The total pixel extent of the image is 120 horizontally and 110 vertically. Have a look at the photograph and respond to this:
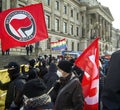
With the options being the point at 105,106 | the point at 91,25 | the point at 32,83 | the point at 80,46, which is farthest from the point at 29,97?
the point at 91,25

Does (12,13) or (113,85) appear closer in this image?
(113,85)

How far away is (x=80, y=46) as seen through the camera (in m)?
61.1

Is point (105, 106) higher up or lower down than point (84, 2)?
lower down

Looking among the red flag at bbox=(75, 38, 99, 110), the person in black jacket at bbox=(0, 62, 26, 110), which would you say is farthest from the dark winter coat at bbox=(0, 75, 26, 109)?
the red flag at bbox=(75, 38, 99, 110)

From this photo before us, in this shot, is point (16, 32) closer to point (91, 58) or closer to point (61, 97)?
point (91, 58)

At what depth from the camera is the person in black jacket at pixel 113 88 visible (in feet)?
6.75

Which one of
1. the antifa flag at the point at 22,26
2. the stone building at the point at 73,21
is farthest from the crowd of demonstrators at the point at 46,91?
the stone building at the point at 73,21

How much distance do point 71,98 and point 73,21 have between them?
5379 centimetres

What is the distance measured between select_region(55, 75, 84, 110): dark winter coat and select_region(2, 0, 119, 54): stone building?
30123 millimetres

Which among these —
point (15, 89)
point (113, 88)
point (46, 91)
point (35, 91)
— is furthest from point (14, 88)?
point (113, 88)

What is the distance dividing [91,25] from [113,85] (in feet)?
216

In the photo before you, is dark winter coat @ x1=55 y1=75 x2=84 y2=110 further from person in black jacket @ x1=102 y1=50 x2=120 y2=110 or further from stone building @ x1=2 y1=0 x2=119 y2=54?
stone building @ x1=2 y1=0 x2=119 y2=54

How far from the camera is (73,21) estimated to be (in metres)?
57.5

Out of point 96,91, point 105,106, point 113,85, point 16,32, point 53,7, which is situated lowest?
point 96,91
